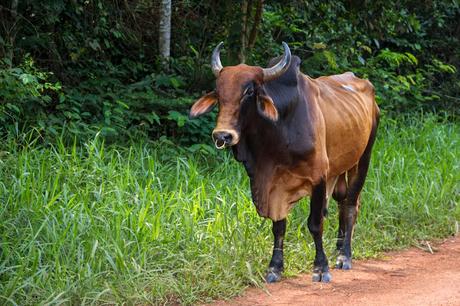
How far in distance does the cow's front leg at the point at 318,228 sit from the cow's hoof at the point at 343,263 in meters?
0.44

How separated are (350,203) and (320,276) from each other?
951mm

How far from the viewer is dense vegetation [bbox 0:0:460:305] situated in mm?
5098

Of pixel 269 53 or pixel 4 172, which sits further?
pixel 269 53

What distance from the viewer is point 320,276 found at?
562cm

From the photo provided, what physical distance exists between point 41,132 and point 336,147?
2978 millimetres

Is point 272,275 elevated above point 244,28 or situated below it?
below

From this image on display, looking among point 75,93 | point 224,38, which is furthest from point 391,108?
point 75,93

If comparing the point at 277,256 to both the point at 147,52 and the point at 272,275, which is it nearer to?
the point at 272,275

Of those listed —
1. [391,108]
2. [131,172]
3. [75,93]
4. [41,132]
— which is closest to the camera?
[131,172]

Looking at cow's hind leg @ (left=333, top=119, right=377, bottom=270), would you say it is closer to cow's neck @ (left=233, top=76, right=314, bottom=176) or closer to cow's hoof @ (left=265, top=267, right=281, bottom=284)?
cow's hoof @ (left=265, top=267, right=281, bottom=284)

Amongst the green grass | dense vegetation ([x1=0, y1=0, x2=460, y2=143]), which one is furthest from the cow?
dense vegetation ([x1=0, y1=0, x2=460, y2=143])

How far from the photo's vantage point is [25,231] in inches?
205

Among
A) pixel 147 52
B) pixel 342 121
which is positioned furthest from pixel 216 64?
pixel 147 52

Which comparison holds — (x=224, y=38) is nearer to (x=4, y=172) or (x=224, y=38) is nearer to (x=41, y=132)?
(x=41, y=132)
